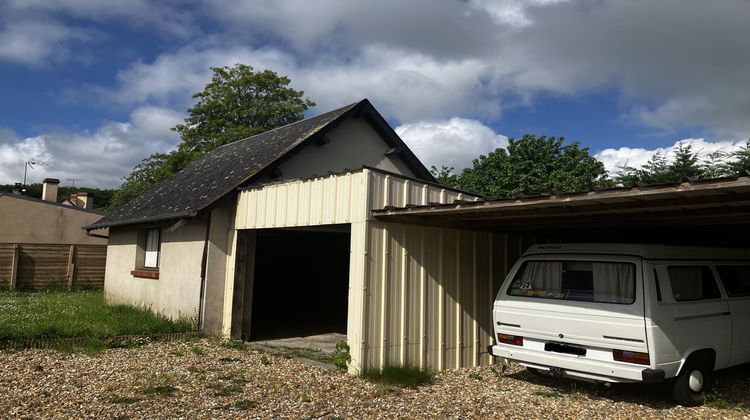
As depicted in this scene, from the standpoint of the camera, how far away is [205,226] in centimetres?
1031

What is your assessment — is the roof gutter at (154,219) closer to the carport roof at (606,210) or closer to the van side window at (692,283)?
the carport roof at (606,210)

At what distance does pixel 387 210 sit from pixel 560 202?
2445 millimetres

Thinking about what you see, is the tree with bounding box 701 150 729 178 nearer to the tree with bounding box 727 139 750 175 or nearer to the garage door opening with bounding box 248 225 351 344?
the tree with bounding box 727 139 750 175

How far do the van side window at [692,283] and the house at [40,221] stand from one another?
19.8 meters

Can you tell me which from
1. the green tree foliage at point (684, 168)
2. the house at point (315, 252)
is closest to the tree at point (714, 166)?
the green tree foliage at point (684, 168)

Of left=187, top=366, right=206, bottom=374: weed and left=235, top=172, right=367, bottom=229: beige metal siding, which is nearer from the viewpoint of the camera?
left=187, top=366, right=206, bottom=374: weed

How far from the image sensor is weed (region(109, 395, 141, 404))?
5734 mm

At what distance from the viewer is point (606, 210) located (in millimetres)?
5898

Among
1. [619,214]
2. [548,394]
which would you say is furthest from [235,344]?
[619,214]

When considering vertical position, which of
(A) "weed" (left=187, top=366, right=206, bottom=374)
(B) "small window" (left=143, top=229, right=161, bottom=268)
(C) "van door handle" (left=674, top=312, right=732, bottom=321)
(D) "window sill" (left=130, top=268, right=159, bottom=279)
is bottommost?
(A) "weed" (left=187, top=366, right=206, bottom=374)

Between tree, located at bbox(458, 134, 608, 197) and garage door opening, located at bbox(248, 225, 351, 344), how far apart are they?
17901 mm

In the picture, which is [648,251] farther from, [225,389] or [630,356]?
[225,389]

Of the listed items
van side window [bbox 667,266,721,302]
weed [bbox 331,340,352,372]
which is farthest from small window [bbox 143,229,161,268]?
van side window [bbox 667,266,721,302]

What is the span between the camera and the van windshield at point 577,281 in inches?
236
